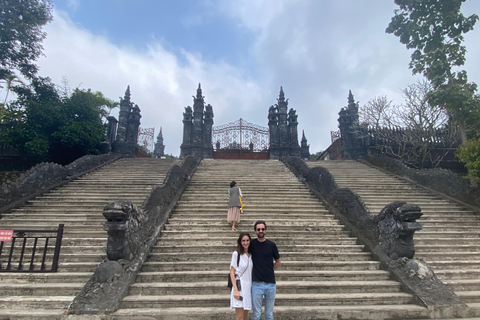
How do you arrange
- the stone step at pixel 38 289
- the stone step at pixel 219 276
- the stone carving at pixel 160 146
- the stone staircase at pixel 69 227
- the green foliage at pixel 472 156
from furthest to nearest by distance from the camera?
1. the stone carving at pixel 160 146
2. the green foliage at pixel 472 156
3. the stone step at pixel 219 276
4. the stone step at pixel 38 289
5. the stone staircase at pixel 69 227

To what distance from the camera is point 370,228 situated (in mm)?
5066

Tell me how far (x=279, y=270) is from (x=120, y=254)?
8.52 feet

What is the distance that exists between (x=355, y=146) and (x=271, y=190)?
8942mm

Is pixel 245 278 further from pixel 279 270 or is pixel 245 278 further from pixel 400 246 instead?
pixel 400 246

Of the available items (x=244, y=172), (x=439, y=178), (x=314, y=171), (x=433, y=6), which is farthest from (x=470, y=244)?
(x=433, y=6)

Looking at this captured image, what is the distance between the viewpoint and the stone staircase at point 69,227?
3506 millimetres

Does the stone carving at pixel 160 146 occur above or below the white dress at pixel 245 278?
above

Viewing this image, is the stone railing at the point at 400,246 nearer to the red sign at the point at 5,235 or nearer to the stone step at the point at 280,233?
the stone step at the point at 280,233

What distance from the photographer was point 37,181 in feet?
25.5

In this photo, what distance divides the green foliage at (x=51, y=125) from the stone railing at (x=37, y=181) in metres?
2.46

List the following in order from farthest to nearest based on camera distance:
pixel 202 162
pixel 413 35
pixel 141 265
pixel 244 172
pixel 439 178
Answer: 1. pixel 202 162
2. pixel 244 172
3. pixel 413 35
4. pixel 439 178
5. pixel 141 265

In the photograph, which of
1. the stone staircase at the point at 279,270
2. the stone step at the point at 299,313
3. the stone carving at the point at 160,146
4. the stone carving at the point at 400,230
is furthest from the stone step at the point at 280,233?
the stone carving at the point at 160,146

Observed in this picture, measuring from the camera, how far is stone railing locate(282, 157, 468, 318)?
3535mm

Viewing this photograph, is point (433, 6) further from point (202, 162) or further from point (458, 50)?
point (202, 162)
